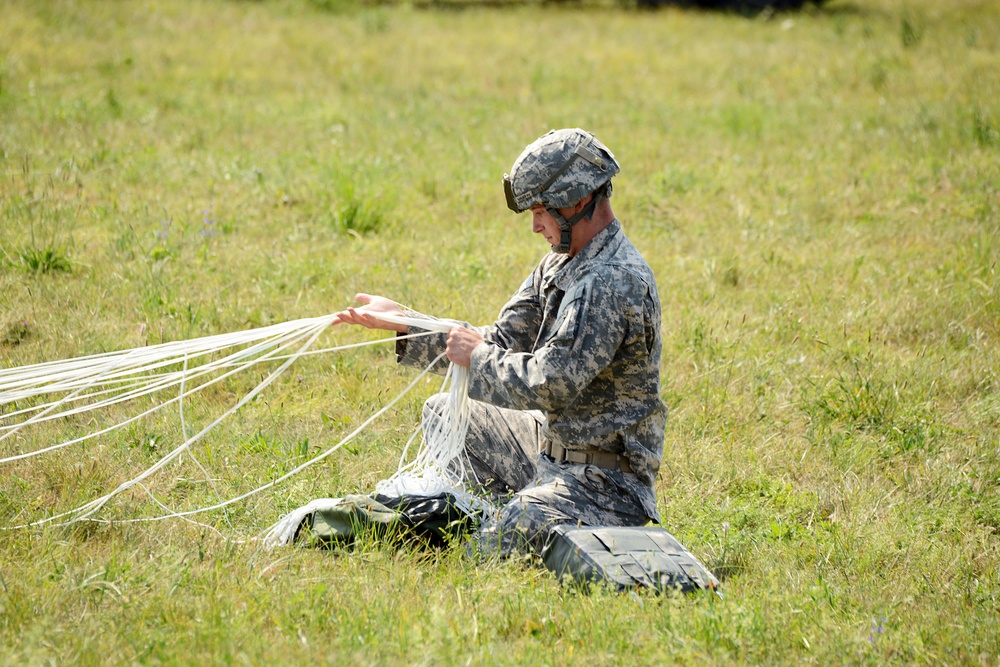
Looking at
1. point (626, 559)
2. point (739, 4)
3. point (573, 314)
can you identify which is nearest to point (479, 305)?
point (573, 314)

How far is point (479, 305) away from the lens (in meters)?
6.33

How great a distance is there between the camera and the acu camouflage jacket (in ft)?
11.6

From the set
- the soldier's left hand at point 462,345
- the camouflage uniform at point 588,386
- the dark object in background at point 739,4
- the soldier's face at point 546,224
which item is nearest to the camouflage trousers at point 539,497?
the camouflage uniform at point 588,386

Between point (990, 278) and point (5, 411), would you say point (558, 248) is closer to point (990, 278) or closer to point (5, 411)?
point (5, 411)

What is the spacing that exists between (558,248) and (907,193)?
5.98 meters

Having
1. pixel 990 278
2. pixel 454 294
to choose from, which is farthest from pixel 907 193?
pixel 454 294

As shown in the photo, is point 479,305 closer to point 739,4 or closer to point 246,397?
point 246,397

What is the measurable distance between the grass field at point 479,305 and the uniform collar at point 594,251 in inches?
44.0

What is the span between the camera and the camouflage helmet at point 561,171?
3.62m

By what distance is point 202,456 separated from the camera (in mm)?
4551

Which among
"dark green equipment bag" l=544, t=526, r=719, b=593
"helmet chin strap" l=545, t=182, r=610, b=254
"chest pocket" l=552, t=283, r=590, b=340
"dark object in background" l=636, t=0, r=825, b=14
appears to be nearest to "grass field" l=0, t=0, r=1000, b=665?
"dark green equipment bag" l=544, t=526, r=719, b=593

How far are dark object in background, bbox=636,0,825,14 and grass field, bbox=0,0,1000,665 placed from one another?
613 centimetres

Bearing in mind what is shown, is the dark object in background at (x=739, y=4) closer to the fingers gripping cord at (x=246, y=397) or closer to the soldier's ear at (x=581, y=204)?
the soldier's ear at (x=581, y=204)

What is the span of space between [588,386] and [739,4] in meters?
18.3
